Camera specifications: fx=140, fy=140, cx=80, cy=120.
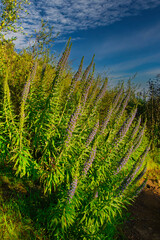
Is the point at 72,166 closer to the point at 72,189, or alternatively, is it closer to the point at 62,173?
the point at 62,173

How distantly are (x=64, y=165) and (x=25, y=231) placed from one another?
1.56 metres

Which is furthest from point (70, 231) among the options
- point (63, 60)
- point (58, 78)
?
point (63, 60)

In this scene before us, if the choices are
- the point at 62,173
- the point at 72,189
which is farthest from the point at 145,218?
the point at 72,189

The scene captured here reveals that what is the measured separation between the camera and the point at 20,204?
3.42 meters

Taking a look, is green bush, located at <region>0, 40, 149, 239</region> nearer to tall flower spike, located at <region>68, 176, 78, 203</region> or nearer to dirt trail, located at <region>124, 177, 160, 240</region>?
tall flower spike, located at <region>68, 176, 78, 203</region>

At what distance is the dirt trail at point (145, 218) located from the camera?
4.68m

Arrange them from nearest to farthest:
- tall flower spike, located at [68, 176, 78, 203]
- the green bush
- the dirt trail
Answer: tall flower spike, located at [68, 176, 78, 203] < the green bush < the dirt trail

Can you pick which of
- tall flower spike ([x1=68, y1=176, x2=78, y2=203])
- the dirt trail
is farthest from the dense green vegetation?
the dirt trail

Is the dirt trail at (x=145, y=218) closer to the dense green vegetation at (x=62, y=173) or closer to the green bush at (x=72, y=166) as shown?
the green bush at (x=72, y=166)

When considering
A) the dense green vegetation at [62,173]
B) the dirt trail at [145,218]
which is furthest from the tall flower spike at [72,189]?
the dirt trail at [145,218]

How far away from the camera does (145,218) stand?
546 centimetres

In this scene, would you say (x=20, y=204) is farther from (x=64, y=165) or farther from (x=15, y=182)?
(x=64, y=165)

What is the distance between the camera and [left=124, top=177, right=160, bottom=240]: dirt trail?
468 cm

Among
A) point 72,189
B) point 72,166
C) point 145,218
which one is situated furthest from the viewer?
point 145,218
